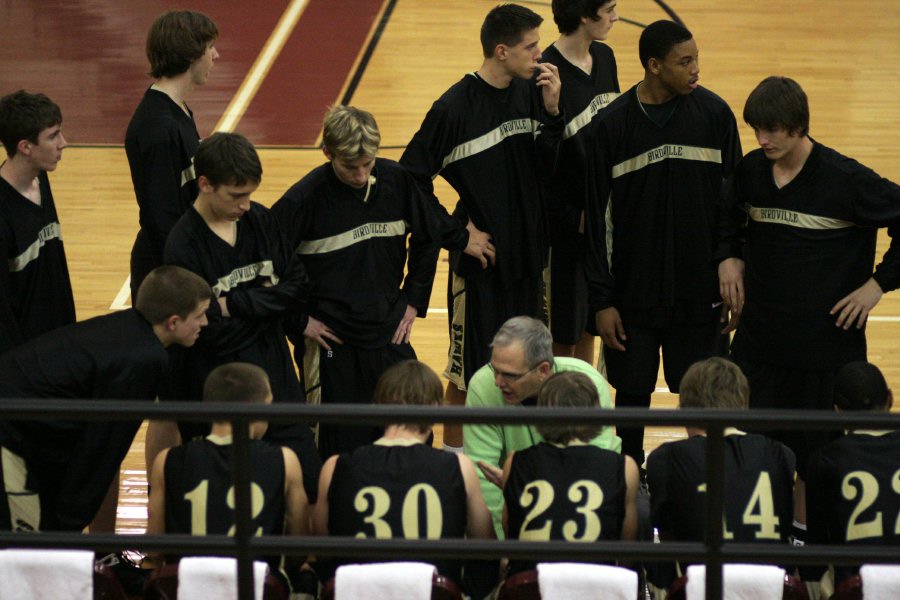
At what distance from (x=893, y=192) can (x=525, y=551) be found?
2437 millimetres

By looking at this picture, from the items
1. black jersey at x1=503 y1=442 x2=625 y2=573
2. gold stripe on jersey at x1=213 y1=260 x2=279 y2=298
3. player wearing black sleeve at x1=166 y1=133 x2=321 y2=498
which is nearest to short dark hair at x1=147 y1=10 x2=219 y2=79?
player wearing black sleeve at x1=166 y1=133 x2=321 y2=498

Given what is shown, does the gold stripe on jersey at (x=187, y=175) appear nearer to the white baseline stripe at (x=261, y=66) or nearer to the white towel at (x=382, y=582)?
the white towel at (x=382, y=582)

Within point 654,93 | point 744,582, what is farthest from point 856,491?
point 654,93

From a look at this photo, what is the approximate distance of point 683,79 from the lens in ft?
16.2

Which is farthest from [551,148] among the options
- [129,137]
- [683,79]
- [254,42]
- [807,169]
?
[254,42]

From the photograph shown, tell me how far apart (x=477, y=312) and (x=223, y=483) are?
2012mm

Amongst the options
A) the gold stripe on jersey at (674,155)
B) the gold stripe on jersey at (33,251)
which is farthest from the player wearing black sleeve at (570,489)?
the gold stripe on jersey at (33,251)

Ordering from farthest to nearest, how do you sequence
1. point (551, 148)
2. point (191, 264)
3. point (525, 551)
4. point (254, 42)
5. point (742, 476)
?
point (254, 42)
point (551, 148)
point (191, 264)
point (742, 476)
point (525, 551)

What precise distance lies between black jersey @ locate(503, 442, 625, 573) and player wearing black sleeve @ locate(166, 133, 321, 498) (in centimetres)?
125

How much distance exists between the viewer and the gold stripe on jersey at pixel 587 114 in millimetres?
5500

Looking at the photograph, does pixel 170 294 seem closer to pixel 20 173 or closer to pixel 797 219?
pixel 20 173

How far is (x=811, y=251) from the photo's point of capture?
4742 millimetres

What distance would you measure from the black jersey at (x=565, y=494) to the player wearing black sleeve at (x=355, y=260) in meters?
1.43

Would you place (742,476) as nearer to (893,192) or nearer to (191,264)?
(893,192)
